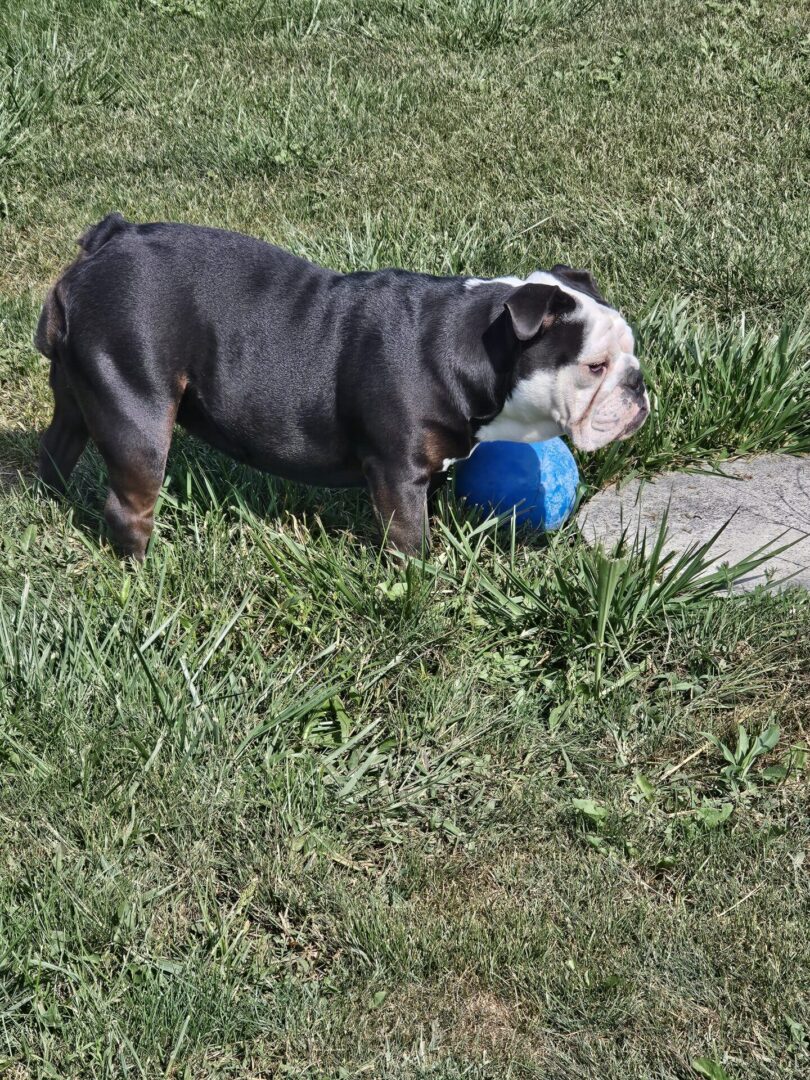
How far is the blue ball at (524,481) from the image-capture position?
4.46 metres

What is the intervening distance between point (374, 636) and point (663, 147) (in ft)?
15.2

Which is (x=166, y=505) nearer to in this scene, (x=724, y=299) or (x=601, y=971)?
(x=601, y=971)

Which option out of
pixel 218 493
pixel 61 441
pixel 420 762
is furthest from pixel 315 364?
pixel 420 762

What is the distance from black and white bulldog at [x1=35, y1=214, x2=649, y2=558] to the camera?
13.2 ft

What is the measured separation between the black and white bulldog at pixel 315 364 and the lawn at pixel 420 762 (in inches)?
13.5

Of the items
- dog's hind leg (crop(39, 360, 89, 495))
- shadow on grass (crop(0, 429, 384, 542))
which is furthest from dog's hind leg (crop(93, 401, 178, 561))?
dog's hind leg (crop(39, 360, 89, 495))

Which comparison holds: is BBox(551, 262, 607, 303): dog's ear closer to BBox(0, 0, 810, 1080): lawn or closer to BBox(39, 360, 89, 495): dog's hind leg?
BBox(0, 0, 810, 1080): lawn

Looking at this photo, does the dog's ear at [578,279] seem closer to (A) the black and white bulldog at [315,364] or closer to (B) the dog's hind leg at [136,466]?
(A) the black and white bulldog at [315,364]

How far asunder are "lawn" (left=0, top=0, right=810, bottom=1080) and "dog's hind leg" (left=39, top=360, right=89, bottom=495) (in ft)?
0.34

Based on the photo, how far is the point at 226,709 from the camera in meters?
3.75

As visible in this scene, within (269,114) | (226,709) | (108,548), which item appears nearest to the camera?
(226,709)

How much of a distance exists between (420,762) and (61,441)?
1970 mm

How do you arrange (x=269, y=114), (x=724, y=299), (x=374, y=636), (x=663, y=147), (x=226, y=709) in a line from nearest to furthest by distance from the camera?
(x=226, y=709), (x=374, y=636), (x=724, y=299), (x=663, y=147), (x=269, y=114)

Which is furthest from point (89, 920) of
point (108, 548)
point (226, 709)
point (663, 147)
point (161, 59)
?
point (161, 59)
